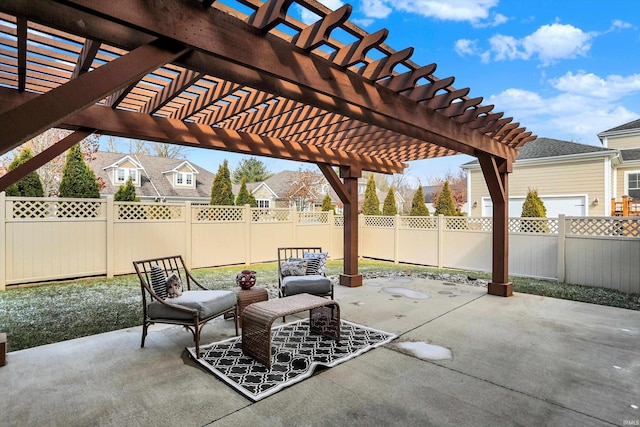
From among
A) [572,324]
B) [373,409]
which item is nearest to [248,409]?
[373,409]

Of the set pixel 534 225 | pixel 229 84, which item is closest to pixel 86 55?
pixel 229 84

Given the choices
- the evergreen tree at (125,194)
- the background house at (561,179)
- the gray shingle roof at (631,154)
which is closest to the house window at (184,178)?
the evergreen tree at (125,194)

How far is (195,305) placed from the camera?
3.22 m

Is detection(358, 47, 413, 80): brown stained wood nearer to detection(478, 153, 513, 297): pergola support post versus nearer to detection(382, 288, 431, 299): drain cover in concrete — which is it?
detection(478, 153, 513, 297): pergola support post

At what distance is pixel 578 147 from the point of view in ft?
35.7

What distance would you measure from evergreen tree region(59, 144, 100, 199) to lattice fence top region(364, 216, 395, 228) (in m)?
6.88

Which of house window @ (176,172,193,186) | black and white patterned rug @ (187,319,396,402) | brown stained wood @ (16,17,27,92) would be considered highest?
house window @ (176,172,193,186)

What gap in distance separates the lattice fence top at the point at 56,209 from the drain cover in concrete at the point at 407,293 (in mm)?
5629

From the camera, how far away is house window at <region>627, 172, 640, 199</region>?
1067 centimetres

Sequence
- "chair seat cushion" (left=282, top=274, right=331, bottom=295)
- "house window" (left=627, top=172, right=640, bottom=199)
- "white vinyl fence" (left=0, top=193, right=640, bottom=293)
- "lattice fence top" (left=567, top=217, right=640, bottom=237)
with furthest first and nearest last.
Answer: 1. "house window" (left=627, top=172, right=640, bottom=199)
2. "white vinyl fence" (left=0, top=193, right=640, bottom=293)
3. "lattice fence top" (left=567, top=217, right=640, bottom=237)
4. "chair seat cushion" (left=282, top=274, right=331, bottom=295)

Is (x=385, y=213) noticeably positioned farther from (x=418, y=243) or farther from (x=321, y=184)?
(x=321, y=184)

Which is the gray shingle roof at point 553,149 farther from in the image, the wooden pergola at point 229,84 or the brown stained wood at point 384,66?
the brown stained wood at point 384,66

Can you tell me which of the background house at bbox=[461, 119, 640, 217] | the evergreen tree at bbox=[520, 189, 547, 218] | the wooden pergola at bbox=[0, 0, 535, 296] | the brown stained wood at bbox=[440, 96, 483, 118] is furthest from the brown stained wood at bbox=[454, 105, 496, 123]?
the background house at bbox=[461, 119, 640, 217]

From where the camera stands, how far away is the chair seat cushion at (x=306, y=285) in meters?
4.32
